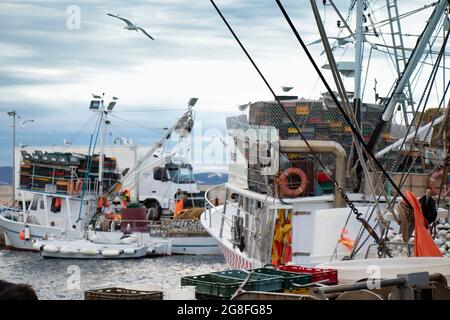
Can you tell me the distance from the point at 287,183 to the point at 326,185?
1.80 m

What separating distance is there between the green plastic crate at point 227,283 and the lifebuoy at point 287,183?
12.0 m

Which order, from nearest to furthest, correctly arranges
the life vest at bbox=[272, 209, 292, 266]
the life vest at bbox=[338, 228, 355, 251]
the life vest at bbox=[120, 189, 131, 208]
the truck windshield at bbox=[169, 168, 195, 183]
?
the life vest at bbox=[338, 228, 355, 251], the life vest at bbox=[272, 209, 292, 266], the life vest at bbox=[120, 189, 131, 208], the truck windshield at bbox=[169, 168, 195, 183]

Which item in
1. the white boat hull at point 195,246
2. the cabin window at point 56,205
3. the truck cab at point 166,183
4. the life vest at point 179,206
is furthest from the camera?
the truck cab at point 166,183

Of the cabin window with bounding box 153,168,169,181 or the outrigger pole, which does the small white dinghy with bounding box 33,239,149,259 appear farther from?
the outrigger pole

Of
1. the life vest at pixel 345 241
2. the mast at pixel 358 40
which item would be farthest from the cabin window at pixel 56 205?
the life vest at pixel 345 241

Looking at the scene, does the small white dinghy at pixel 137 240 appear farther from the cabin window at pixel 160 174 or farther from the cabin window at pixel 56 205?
the cabin window at pixel 160 174

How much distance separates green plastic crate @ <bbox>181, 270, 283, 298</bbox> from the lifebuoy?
12.0 m

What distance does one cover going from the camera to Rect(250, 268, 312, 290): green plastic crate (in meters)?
9.99

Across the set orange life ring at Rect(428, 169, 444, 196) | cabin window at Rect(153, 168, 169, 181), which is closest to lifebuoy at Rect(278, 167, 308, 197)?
orange life ring at Rect(428, 169, 444, 196)

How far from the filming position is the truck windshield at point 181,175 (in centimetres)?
6220

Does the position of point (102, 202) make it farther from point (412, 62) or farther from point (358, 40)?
point (412, 62)

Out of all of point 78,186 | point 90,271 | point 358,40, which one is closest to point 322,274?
point 358,40
